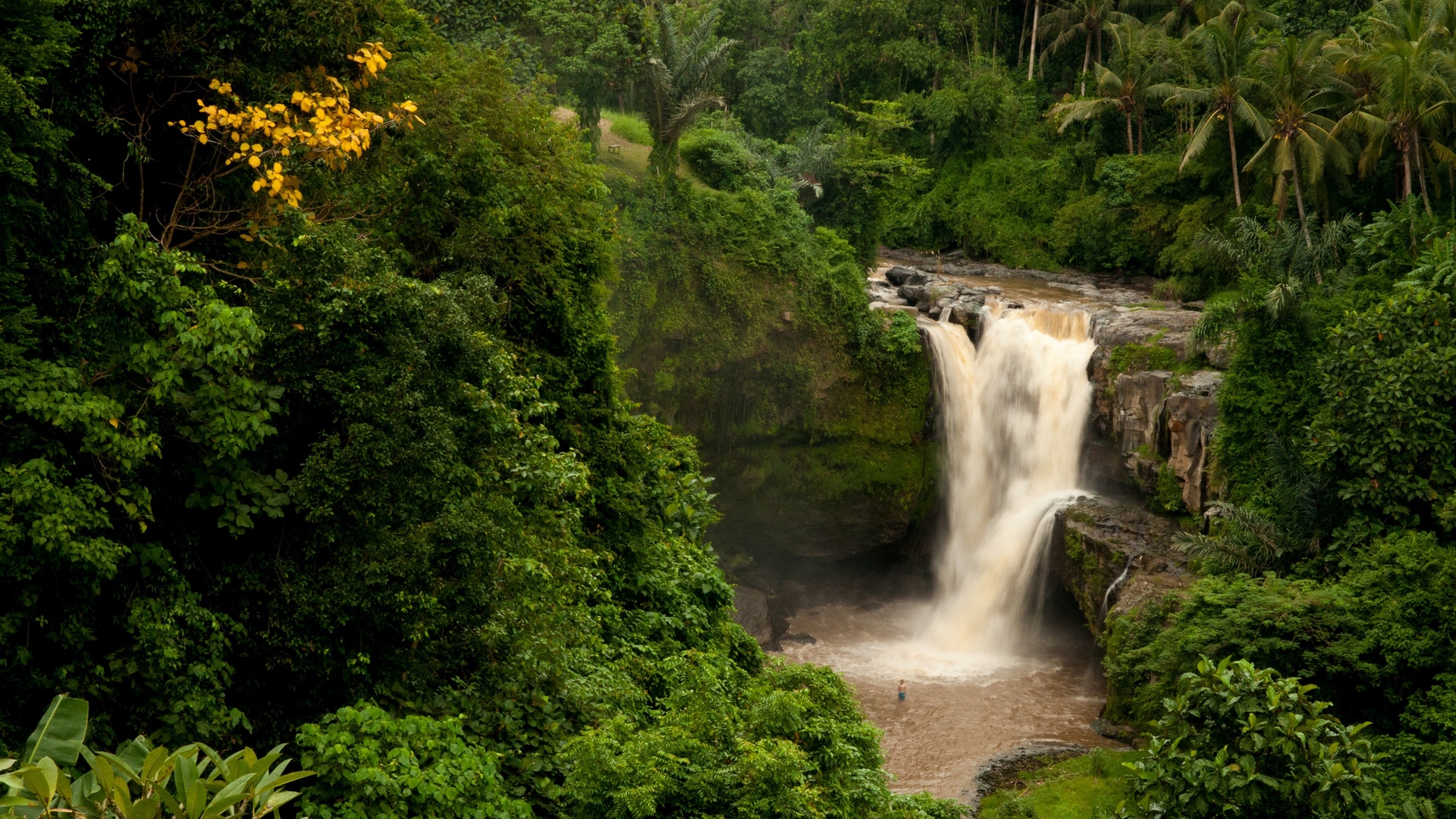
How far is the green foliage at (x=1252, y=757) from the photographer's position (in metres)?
9.12

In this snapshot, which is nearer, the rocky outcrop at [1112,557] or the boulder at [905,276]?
the rocky outcrop at [1112,557]

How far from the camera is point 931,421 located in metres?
23.6

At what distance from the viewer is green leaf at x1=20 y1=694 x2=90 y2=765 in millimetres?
4297

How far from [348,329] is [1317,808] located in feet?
28.3

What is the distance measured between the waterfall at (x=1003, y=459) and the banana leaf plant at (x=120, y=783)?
1822 cm

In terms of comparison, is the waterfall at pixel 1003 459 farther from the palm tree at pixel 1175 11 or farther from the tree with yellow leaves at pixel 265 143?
the palm tree at pixel 1175 11

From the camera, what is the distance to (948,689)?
18750 millimetres

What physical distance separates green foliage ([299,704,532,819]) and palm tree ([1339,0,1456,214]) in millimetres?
20025

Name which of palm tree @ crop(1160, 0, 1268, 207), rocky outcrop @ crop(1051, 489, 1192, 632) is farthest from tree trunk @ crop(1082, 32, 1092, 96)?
rocky outcrop @ crop(1051, 489, 1192, 632)

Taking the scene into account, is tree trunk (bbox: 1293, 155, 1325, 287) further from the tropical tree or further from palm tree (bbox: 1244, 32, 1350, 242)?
the tropical tree

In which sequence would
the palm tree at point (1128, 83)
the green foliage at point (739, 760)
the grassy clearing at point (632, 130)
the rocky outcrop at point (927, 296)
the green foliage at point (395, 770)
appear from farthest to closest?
the palm tree at point (1128, 83) → the grassy clearing at point (632, 130) → the rocky outcrop at point (927, 296) → the green foliage at point (739, 760) → the green foliage at point (395, 770)

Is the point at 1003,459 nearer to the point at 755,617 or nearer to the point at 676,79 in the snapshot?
the point at 755,617

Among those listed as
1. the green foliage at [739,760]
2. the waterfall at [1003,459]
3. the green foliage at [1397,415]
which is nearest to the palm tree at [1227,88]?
the waterfall at [1003,459]

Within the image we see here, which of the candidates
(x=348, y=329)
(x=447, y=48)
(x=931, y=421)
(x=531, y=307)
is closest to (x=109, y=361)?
(x=348, y=329)
